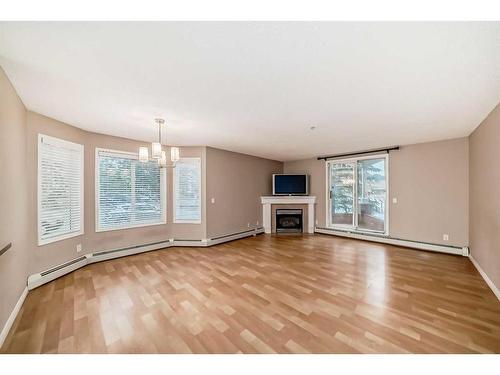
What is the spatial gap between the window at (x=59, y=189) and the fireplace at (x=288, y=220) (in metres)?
4.79

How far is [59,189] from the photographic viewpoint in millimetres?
3057

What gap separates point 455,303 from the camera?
228 cm

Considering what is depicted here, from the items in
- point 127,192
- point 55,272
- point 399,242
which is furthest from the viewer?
point 399,242

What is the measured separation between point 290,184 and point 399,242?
10.1 feet

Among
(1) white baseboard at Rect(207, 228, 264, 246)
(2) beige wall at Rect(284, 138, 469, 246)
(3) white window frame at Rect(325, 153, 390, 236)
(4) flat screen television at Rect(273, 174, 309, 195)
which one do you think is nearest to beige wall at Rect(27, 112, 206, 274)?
(1) white baseboard at Rect(207, 228, 264, 246)

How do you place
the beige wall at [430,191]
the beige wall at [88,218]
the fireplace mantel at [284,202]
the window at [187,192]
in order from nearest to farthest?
the beige wall at [88,218] < the beige wall at [430,191] < the window at [187,192] < the fireplace mantel at [284,202]

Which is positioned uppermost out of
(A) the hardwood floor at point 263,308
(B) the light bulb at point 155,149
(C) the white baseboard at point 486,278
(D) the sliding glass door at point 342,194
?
(B) the light bulb at point 155,149

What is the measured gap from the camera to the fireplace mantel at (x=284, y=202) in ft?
20.2

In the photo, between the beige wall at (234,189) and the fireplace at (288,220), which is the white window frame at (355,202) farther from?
the beige wall at (234,189)

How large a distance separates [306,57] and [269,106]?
95 cm

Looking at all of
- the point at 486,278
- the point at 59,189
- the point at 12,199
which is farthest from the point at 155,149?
the point at 486,278

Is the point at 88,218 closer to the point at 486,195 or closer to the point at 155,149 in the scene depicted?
the point at 155,149

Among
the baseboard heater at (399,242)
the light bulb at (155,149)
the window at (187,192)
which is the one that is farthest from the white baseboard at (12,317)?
the baseboard heater at (399,242)

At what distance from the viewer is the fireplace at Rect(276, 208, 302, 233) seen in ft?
20.5
